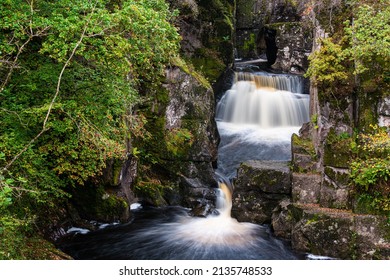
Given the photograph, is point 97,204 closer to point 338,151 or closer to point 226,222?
point 226,222

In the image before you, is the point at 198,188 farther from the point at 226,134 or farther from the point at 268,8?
the point at 268,8

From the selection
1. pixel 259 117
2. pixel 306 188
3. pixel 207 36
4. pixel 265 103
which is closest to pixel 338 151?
pixel 306 188

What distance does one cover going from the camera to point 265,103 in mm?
18172

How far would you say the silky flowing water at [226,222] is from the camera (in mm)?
9375

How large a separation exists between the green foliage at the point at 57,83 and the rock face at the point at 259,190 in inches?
186

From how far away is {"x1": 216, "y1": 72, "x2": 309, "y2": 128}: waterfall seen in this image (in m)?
17.7

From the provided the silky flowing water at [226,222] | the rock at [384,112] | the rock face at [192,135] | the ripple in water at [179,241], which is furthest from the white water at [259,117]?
the rock at [384,112]

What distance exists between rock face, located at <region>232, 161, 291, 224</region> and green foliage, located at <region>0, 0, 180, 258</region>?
4716 millimetres

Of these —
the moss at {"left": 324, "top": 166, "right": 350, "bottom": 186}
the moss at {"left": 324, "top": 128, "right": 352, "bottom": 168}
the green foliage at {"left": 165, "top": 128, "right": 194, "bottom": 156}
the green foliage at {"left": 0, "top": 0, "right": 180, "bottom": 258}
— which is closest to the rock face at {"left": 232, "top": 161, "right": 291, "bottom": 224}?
the moss at {"left": 324, "top": 166, "right": 350, "bottom": 186}

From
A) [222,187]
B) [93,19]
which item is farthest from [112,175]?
[93,19]

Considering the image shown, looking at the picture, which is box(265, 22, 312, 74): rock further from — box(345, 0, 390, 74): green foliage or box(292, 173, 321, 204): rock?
box(292, 173, 321, 204): rock

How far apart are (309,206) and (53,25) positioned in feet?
25.1

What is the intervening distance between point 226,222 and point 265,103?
8.55 metres

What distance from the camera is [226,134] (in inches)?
670
